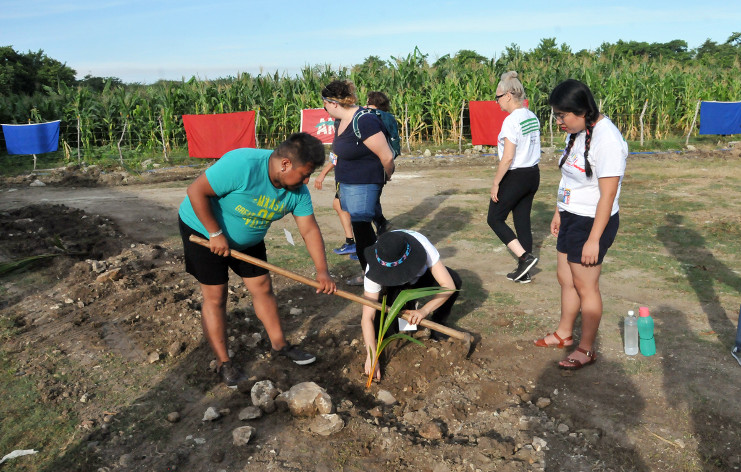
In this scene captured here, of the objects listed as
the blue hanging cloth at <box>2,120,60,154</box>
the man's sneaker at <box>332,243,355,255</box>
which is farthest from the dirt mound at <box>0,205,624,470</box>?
the blue hanging cloth at <box>2,120,60,154</box>

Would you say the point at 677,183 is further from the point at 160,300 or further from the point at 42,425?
the point at 42,425

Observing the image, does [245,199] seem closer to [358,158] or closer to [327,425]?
[327,425]

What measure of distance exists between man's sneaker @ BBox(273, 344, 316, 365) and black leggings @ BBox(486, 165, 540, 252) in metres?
2.34

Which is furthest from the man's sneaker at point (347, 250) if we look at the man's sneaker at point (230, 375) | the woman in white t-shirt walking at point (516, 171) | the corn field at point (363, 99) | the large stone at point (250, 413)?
the corn field at point (363, 99)

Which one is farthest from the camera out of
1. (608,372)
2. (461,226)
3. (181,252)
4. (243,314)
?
(461,226)

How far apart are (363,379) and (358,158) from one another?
2.01 m

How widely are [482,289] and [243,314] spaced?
7.13ft

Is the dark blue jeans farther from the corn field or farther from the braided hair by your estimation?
the corn field

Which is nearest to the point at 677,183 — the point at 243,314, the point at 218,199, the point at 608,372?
the point at 608,372

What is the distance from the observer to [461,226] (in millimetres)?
7965

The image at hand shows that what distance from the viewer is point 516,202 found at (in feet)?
18.3

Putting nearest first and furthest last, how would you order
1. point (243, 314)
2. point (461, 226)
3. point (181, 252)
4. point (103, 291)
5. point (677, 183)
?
point (243, 314)
point (103, 291)
point (181, 252)
point (461, 226)
point (677, 183)

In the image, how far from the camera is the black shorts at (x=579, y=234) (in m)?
3.62

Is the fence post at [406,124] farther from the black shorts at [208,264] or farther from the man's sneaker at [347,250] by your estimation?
the black shorts at [208,264]
